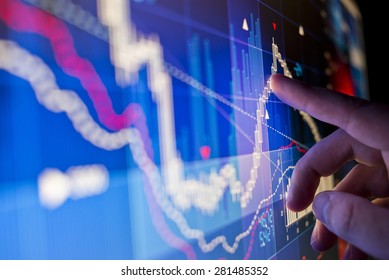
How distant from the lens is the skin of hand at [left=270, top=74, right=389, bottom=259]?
0.56m

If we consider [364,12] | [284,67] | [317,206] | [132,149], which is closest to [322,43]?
[284,67]

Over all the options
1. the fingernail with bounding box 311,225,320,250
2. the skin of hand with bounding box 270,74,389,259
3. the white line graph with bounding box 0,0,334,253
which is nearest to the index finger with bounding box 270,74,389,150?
the skin of hand with bounding box 270,74,389,259

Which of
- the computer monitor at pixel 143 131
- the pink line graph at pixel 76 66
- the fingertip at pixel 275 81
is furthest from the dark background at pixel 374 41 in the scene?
the pink line graph at pixel 76 66

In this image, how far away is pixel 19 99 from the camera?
0.45 meters

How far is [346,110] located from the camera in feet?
1.94

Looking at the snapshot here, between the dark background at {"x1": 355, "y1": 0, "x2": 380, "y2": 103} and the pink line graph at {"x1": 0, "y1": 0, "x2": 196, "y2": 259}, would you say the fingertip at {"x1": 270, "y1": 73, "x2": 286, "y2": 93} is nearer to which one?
the pink line graph at {"x1": 0, "y1": 0, "x2": 196, "y2": 259}

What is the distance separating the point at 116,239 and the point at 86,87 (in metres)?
0.18

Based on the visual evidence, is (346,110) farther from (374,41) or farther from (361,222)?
(374,41)

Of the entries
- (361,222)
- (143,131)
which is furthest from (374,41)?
(143,131)

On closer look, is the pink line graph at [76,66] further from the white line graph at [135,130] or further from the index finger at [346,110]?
the index finger at [346,110]

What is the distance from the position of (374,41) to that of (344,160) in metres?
0.89

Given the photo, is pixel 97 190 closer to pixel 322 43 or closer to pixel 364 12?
pixel 322 43

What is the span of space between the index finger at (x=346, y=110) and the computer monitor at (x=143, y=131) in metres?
0.09

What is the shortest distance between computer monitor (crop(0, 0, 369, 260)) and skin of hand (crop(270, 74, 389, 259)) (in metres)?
0.06
